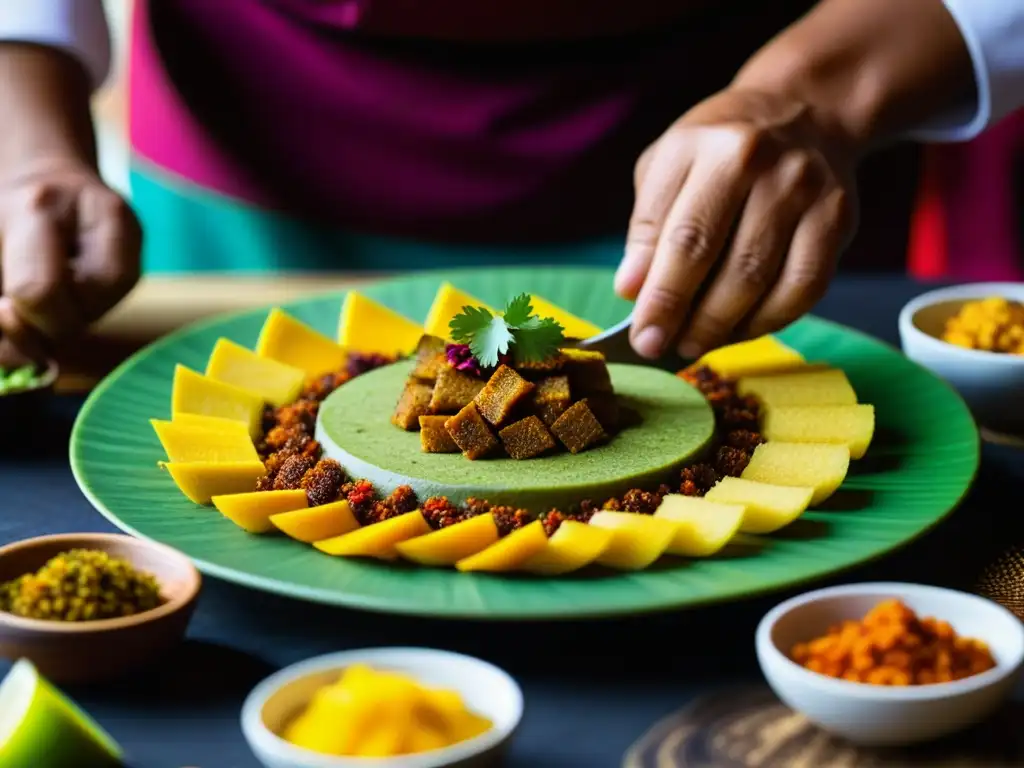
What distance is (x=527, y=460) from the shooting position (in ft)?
8.05

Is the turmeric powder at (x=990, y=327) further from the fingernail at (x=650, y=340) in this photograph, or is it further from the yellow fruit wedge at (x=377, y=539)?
the yellow fruit wedge at (x=377, y=539)

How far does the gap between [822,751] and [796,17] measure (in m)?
2.74

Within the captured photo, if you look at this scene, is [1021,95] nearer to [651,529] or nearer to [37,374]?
[651,529]

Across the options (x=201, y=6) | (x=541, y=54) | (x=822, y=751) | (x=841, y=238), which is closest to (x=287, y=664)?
(x=822, y=751)

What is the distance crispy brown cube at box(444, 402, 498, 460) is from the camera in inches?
96.2

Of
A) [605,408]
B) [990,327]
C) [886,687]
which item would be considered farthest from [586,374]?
[886,687]

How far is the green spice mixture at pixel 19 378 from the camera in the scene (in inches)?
115

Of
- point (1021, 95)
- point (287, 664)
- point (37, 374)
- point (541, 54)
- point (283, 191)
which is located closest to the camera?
point (287, 664)

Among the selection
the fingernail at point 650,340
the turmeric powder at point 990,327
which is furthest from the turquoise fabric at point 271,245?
the fingernail at point 650,340

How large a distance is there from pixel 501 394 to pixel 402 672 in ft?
2.76

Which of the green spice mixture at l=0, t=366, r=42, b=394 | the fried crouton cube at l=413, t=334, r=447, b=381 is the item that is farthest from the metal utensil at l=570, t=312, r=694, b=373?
the green spice mixture at l=0, t=366, r=42, b=394

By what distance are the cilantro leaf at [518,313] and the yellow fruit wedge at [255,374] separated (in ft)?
2.06

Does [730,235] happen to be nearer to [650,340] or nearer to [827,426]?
[650,340]

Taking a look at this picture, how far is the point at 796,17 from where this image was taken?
13.0 feet
